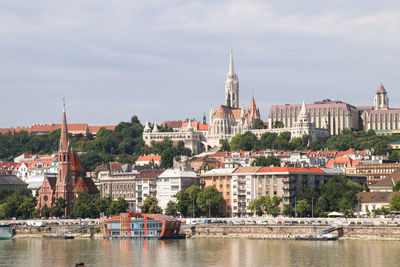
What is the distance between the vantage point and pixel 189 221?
116062 millimetres

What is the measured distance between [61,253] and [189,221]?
25.1 metres

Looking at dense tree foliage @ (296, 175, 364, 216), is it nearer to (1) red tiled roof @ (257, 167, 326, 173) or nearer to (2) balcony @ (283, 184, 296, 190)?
(2) balcony @ (283, 184, 296, 190)

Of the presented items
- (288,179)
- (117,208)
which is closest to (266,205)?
(288,179)

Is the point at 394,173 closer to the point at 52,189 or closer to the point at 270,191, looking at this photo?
the point at 270,191

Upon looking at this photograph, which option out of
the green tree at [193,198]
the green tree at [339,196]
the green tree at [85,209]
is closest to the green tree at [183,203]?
the green tree at [193,198]

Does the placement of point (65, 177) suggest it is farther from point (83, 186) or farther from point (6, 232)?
point (6, 232)

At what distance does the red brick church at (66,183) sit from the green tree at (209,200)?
72.7ft

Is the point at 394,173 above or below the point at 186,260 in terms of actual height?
above

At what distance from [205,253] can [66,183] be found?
5721 cm

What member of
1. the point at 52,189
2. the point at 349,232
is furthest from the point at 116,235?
the point at 52,189

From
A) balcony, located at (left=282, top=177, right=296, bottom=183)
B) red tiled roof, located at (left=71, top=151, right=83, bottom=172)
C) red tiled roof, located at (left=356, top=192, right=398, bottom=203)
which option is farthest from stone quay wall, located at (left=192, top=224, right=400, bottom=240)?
red tiled roof, located at (left=71, top=151, right=83, bottom=172)

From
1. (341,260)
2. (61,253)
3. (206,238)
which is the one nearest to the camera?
(341,260)

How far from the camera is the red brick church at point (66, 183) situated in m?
143

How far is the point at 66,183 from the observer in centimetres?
14388
